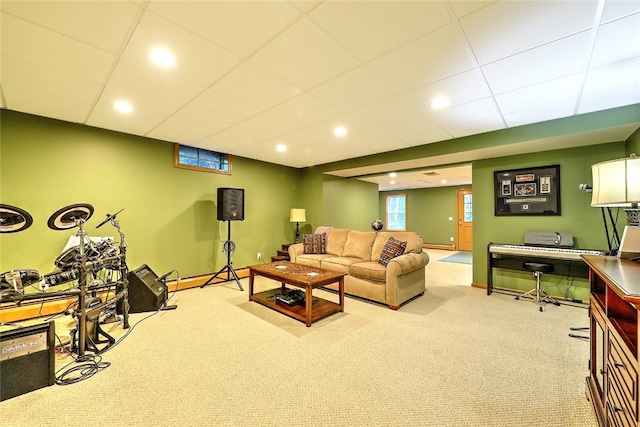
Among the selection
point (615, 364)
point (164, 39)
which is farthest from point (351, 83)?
point (615, 364)

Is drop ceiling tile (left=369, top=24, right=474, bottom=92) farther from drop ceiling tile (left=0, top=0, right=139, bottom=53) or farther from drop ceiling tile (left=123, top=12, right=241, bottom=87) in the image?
drop ceiling tile (left=0, top=0, right=139, bottom=53)

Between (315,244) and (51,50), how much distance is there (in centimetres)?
392

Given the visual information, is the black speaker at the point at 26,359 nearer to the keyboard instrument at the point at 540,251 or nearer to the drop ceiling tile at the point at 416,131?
the drop ceiling tile at the point at 416,131

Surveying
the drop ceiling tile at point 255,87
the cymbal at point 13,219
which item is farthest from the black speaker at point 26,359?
the drop ceiling tile at point 255,87

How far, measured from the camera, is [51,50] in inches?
77.0

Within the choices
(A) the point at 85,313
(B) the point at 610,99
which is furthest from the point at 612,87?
(A) the point at 85,313

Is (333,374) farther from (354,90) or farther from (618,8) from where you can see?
(618,8)

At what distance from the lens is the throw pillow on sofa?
3822 mm

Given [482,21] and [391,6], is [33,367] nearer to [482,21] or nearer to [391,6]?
[391,6]

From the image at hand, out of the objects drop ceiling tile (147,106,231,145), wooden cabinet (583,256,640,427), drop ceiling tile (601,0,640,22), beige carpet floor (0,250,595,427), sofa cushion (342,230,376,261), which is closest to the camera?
wooden cabinet (583,256,640,427)

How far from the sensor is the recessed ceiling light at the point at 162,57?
1955 mm

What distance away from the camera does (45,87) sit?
254 centimetres

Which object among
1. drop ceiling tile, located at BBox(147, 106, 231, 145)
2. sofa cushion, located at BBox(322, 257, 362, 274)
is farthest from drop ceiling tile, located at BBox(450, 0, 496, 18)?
sofa cushion, located at BBox(322, 257, 362, 274)

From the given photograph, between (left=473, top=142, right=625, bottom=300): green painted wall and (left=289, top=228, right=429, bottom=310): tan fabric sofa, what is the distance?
1278 millimetres
